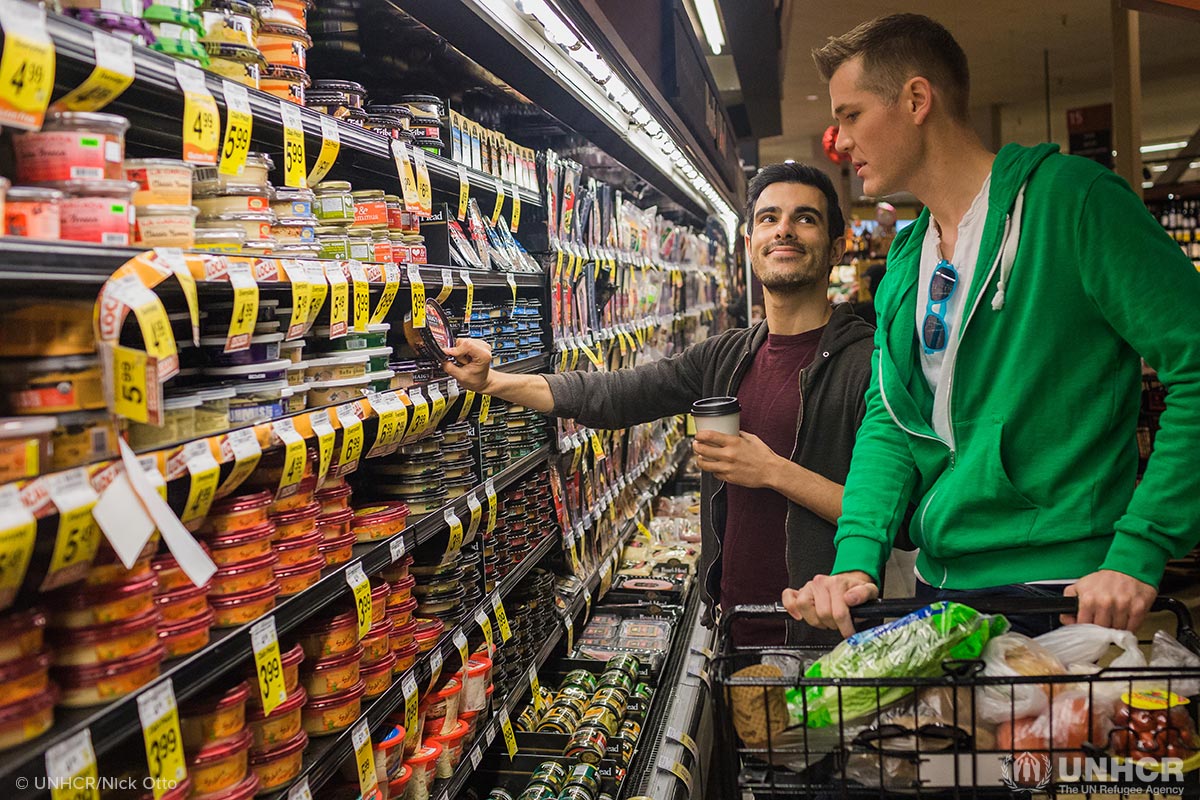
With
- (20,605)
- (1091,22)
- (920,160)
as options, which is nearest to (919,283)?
(920,160)

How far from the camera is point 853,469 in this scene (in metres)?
1.78

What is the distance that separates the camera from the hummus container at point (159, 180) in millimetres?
1449

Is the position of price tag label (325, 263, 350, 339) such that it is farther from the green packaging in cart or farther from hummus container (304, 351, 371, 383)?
the green packaging in cart

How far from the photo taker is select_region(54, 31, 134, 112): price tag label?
1277 millimetres

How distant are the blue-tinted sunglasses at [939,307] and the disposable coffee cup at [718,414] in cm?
53

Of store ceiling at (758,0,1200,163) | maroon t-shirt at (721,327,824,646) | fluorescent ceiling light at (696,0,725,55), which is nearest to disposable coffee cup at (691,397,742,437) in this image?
maroon t-shirt at (721,327,824,646)

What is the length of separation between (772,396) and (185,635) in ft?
5.35

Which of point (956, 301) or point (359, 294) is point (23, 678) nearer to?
point (359, 294)

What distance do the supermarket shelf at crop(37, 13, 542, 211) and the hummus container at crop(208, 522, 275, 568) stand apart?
0.72 meters

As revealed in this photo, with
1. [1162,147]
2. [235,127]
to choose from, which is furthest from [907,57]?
[1162,147]

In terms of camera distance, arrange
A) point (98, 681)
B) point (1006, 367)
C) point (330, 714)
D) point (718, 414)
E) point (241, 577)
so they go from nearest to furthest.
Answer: point (98, 681), point (1006, 367), point (241, 577), point (330, 714), point (718, 414)

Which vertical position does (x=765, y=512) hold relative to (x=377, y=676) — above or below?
above

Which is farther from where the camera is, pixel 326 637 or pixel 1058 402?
pixel 326 637

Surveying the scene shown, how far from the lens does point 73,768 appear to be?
47.1 inches
